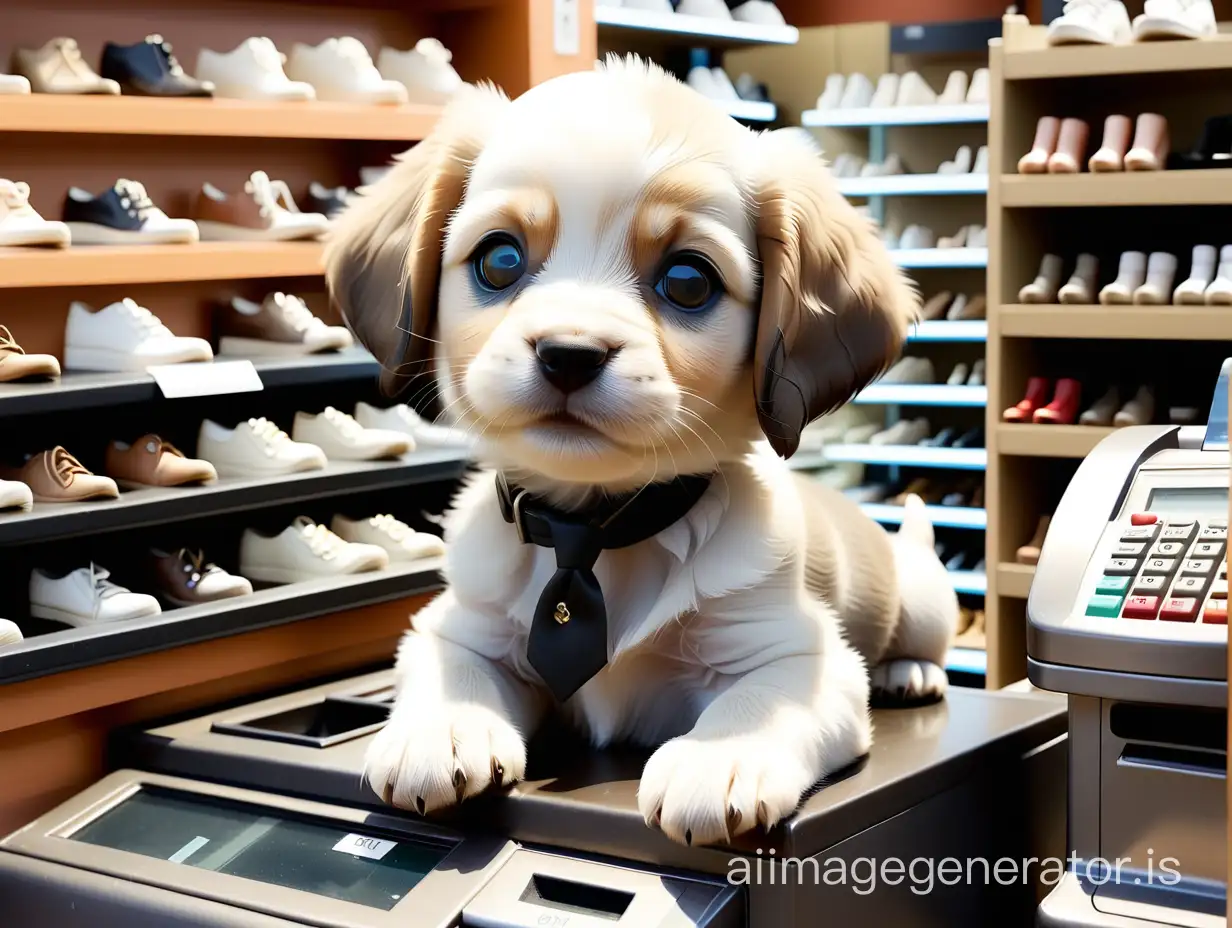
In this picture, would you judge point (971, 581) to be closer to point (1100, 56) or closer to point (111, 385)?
point (1100, 56)

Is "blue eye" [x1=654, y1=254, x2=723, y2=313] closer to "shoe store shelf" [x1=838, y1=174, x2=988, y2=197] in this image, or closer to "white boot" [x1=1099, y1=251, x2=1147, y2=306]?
"white boot" [x1=1099, y1=251, x2=1147, y2=306]

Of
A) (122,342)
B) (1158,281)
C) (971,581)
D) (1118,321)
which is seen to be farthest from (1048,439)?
(122,342)

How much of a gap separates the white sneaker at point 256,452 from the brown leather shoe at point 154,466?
6 centimetres

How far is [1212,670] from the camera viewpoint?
1.11 metres

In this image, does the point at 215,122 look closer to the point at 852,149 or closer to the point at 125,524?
the point at 125,524

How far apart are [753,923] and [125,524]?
99cm

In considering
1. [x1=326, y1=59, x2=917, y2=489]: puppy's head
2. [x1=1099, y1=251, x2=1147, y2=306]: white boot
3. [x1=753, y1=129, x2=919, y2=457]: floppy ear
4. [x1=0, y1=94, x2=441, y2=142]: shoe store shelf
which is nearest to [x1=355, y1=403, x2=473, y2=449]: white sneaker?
[x1=0, y1=94, x2=441, y2=142]: shoe store shelf

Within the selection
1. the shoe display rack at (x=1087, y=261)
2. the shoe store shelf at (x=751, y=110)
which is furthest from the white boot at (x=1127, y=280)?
the shoe store shelf at (x=751, y=110)

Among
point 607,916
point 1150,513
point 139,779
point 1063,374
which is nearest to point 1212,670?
point 1150,513

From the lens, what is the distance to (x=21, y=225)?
1.89m

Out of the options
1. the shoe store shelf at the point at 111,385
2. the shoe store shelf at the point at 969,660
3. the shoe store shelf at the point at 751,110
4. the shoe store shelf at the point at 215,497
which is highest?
the shoe store shelf at the point at 751,110

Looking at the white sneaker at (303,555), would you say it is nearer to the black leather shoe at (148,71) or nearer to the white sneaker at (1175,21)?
the black leather shoe at (148,71)

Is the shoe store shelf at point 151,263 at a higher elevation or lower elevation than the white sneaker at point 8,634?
higher

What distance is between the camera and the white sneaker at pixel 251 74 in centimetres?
224
